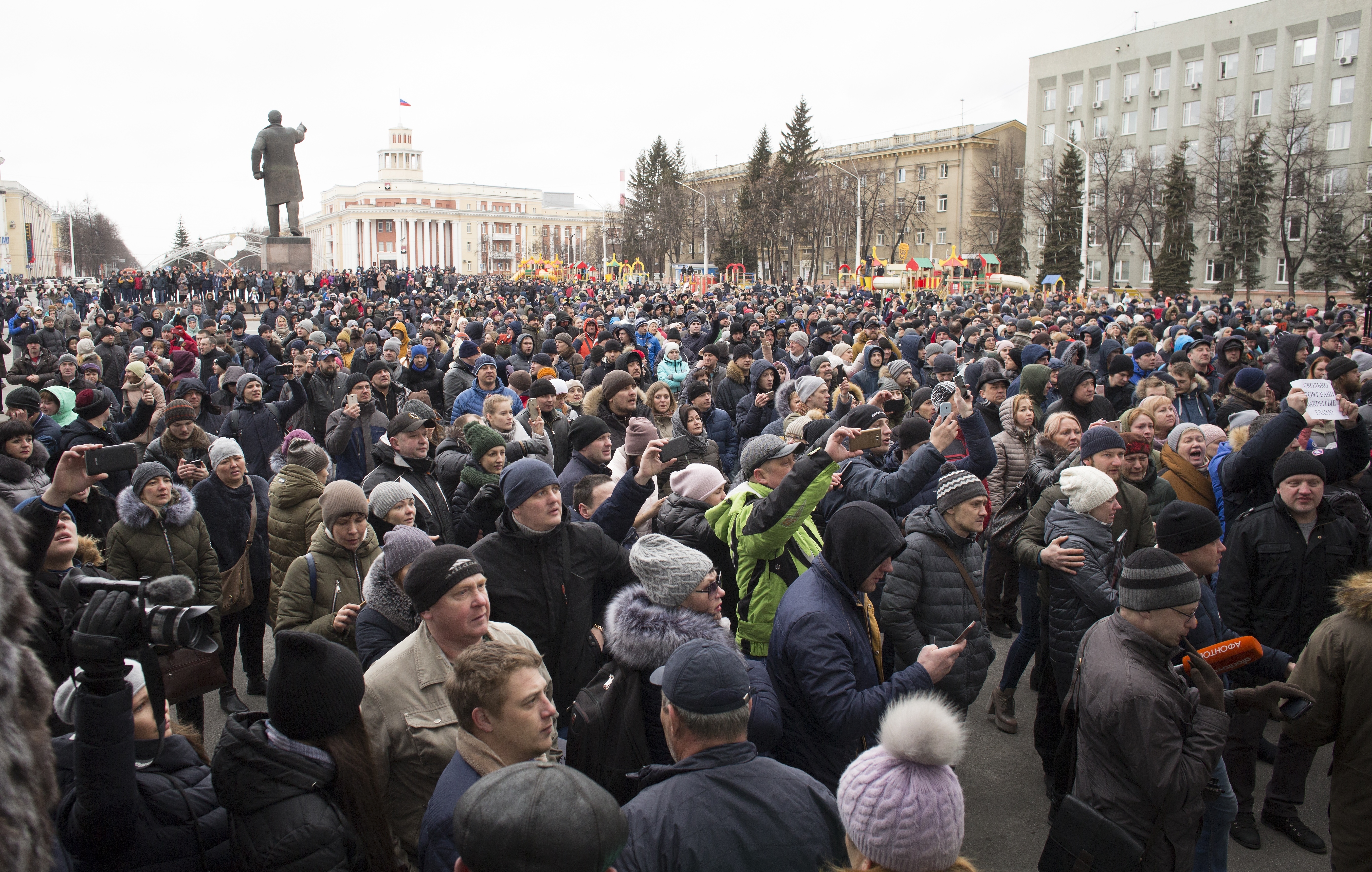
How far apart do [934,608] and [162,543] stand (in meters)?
4.09

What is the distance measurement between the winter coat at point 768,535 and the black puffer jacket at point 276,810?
65.2 inches

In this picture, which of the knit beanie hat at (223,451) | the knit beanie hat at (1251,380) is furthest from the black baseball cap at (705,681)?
the knit beanie hat at (1251,380)

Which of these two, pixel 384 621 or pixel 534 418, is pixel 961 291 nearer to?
pixel 534 418

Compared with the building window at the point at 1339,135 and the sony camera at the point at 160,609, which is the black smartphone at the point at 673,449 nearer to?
the sony camera at the point at 160,609

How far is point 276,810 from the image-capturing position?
2160 mm

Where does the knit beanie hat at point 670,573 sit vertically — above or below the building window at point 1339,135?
below

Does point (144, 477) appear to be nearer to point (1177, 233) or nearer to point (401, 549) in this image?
point (401, 549)

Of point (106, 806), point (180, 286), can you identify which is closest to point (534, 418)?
point (106, 806)

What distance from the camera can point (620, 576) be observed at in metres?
3.75

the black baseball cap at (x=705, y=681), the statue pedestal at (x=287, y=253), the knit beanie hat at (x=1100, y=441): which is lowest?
the black baseball cap at (x=705, y=681)

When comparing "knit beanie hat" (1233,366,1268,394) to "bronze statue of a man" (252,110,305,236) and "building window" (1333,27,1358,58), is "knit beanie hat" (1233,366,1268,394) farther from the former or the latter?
"building window" (1333,27,1358,58)

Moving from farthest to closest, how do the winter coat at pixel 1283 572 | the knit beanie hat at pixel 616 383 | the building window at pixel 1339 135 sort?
the building window at pixel 1339 135 → the knit beanie hat at pixel 616 383 → the winter coat at pixel 1283 572

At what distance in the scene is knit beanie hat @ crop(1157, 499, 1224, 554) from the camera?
3623 millimetres

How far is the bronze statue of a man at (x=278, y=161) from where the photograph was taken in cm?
2230
